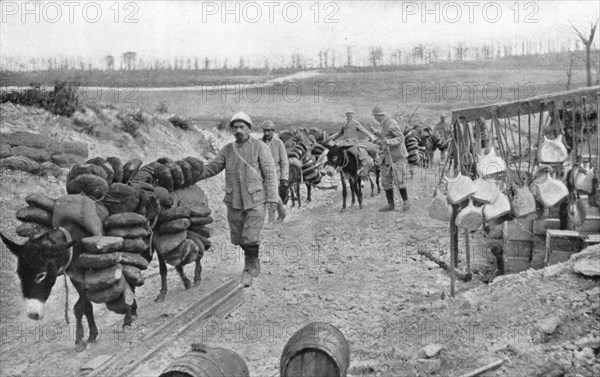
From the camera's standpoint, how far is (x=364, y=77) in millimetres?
30406

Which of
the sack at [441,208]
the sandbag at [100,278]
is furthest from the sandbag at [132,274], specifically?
the sack at [441,208]

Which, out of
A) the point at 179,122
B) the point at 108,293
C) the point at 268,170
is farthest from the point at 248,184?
the point at 179,122

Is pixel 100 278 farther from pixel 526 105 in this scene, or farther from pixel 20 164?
pixel 20 164

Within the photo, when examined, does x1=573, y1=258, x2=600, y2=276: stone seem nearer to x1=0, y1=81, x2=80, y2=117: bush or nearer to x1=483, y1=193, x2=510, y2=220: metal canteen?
x1=483, y1=193, x2=510, y2=220: metal canteen

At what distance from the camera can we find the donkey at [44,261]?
13.8 ft

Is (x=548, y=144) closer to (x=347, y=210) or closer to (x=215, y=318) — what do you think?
(x=215, y=318)

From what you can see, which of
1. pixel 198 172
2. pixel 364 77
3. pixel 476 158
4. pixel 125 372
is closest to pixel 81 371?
pixel 125 372

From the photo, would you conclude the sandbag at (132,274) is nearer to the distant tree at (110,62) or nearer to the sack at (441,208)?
the sack at (441,208)

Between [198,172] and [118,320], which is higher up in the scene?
[198,172]

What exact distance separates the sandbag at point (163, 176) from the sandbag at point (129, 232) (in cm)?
108

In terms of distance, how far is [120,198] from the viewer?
4.99 m

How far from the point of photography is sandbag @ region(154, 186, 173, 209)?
19.0 feet

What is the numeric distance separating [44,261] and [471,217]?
3875 mm

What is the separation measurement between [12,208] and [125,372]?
5191 millimetres
